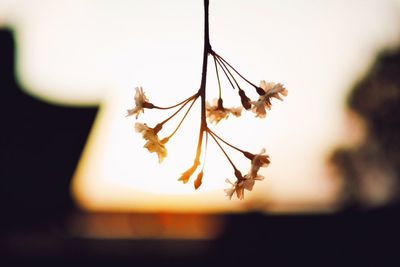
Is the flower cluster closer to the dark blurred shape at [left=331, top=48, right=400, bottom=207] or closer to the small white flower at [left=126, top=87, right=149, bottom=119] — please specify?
the small white flower at [left=126, top=87, right=149, bottom=119]

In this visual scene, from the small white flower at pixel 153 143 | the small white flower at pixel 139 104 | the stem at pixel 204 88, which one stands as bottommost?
the stem at pixel 204 88

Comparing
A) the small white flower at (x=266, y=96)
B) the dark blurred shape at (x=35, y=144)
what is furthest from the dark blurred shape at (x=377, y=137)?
the small white flower at (x=266, y=96)

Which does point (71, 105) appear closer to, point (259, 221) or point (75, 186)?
point (75, 186)

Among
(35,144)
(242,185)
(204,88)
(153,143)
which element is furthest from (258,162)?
(35,144)

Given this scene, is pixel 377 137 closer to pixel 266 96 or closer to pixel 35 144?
pixel 35 144

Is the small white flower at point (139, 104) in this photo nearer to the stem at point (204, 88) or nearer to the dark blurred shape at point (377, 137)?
the stem at point (204, 88)
